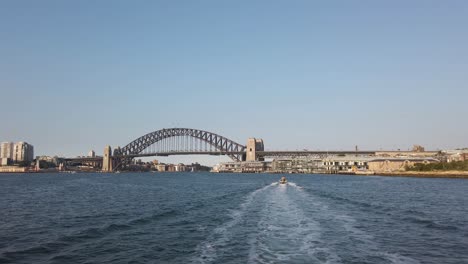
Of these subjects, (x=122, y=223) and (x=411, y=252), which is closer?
(x=411, y=252)

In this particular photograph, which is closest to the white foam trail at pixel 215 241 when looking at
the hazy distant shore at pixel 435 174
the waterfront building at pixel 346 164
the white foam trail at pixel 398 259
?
the white foam trail at pixel 398 259

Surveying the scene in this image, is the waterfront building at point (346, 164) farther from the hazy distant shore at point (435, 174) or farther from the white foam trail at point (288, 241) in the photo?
the white foam trail at point (288, 241)

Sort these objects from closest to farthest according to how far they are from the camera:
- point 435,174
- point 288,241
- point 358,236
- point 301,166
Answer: point 288,241 → point 358,236 → point 435,174 → point 301,166

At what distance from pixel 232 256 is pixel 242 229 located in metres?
6.63

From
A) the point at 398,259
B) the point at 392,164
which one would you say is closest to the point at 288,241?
the point at 398,259

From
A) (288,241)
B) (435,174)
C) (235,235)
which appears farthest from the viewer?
(435,174)

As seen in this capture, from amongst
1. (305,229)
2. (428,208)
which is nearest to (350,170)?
(428,208)

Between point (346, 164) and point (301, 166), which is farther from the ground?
point (346, 164)

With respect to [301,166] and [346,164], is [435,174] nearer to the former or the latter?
[346,164]

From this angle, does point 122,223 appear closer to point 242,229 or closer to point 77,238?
point 77,238

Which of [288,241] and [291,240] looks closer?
[288,241]

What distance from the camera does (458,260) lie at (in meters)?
16.4

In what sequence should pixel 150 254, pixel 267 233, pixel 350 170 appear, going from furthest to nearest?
1. pixel 350 170
2. pixel 267 233
3. pixel 150 254

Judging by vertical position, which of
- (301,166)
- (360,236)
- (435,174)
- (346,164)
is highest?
(346,164)
